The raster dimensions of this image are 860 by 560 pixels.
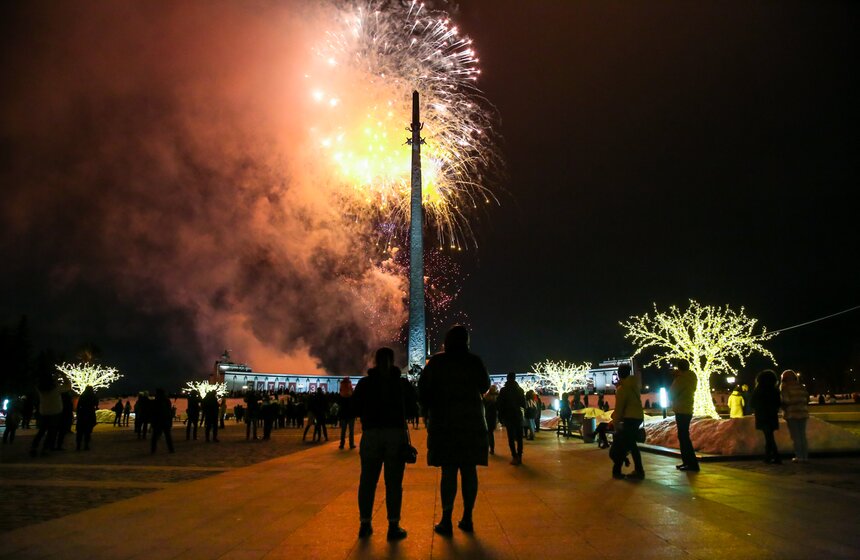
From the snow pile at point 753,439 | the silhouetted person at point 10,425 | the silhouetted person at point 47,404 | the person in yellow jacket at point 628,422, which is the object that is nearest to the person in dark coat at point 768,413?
the snow pile at point 753,439

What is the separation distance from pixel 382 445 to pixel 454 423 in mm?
684

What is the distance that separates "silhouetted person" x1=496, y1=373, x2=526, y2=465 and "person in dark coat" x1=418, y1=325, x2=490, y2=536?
5.80 m

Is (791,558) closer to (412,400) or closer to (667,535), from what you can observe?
(667,535)

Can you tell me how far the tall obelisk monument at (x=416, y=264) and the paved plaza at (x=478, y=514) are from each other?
34.0 m

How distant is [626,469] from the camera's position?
9289 millimetres

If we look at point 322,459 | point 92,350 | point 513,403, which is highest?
point 92,350

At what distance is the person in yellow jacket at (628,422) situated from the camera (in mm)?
8055

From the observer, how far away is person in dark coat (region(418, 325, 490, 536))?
15.6 feet

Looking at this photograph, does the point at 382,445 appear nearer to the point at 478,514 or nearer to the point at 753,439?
the point at 478,514

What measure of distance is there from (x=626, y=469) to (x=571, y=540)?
540cm

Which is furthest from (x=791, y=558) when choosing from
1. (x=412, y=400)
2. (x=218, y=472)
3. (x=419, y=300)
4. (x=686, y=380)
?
(x=419, y=300)

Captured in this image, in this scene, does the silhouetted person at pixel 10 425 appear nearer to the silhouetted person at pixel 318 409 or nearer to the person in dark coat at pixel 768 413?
the silhouetted person at pixel 318 409

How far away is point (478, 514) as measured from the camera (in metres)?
5.66

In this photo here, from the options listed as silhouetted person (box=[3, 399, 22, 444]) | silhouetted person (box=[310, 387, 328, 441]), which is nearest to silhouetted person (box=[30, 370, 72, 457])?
silhouetted person (box=[3, 399, 22, 444])
